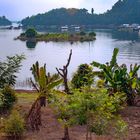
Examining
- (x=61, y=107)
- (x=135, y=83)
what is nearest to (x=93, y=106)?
(x=61, y=107)

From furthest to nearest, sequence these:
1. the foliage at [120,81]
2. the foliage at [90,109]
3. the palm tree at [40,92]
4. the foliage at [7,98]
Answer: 1. the foliage at [120,81]
2. the foliage at [7,98]
3. the palm tree at [40,92]
4. the foliage at [90,109]

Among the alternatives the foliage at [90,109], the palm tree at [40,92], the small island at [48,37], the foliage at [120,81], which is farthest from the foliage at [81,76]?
the small island at [48,37]

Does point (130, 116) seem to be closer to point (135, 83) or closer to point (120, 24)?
point (135, 83)

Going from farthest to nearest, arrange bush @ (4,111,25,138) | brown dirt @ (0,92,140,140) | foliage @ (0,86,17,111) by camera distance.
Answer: foliage @ (0,86,17,111) < brown dirt @ (0,92,140,140) < bush @ (4,111,25,138)

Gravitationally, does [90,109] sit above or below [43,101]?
above

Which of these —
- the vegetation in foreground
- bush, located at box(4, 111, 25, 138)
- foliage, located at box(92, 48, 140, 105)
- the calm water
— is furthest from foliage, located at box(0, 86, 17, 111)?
the calm water

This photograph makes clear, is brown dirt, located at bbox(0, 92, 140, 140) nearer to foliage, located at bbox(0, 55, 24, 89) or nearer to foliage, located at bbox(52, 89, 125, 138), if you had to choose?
foliage, located at bbox(0, 55, 24, 89)

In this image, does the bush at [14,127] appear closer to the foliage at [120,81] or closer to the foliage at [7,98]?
the foliage at [7,98]

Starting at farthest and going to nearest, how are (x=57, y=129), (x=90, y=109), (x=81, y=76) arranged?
(x=81, y=76) → (x=57, y=129) → (x=90, y=109)

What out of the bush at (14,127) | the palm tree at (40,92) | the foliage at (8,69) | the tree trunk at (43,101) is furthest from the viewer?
the foliage at (8,69)

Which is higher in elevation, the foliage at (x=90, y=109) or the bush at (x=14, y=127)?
the foliage at (x=90, y=109)

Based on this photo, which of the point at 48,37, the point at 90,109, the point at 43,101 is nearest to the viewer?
the point at 90,109

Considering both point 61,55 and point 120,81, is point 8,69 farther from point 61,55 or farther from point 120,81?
point 61,55

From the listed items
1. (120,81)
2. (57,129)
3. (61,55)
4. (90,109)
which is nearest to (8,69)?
(57,129)
